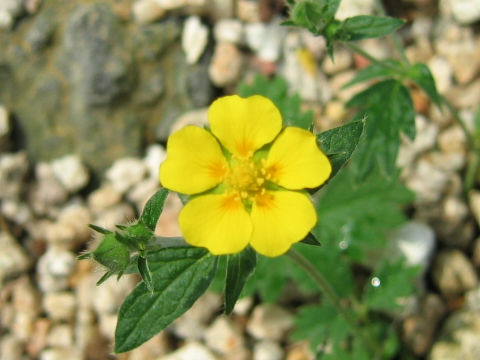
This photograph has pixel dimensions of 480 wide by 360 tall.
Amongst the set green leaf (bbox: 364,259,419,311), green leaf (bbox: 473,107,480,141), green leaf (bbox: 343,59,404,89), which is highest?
green leaf (bbox: 343,59,404,89)

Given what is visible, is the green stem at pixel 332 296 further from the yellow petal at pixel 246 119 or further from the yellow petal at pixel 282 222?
the yellow petal at pixel 246 119

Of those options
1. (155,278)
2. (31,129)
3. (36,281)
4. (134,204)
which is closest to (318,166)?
(155,278)

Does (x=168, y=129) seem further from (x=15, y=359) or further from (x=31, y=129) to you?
(x=15, y=359)

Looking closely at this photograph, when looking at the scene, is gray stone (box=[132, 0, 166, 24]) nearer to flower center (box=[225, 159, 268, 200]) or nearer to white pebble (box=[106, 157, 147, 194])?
white pebble (box=[106, 157, 147, 194])

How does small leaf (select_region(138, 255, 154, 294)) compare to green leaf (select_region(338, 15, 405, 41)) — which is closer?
small leaf (select_region(138, 255, 154, 294))

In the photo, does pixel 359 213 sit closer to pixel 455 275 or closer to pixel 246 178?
pixel 455 275

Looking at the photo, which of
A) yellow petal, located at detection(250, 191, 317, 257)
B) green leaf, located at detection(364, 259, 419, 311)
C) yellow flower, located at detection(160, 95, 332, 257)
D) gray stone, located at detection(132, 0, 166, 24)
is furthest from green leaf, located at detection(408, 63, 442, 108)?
gray stone, located at detection(132, 0, 166, 24)

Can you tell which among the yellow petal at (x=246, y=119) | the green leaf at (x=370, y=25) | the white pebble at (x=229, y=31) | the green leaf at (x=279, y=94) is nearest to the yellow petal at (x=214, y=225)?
the yellow petal at (x=246, y=119)

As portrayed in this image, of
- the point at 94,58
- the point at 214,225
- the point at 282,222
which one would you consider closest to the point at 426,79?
the point at 282,222
